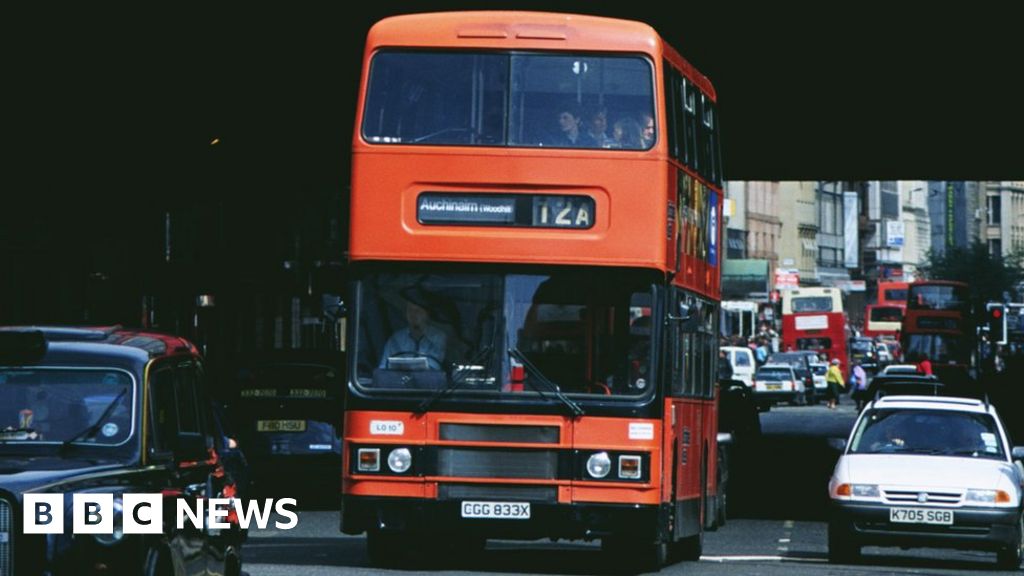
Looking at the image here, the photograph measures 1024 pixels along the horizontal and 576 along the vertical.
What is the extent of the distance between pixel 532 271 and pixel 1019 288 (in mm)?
139216

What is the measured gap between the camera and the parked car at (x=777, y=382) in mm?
82319

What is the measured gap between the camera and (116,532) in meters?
9.63

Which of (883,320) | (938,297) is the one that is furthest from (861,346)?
(938,297)

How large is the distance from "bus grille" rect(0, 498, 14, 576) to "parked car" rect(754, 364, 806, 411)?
7306 centimetres

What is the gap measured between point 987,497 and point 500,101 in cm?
560

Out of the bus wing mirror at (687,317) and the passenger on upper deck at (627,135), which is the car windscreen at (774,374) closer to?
the bus wing mirror at (687,317)

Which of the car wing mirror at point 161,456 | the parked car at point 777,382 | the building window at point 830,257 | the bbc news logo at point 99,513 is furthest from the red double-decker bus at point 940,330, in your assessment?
the building window at point 830,257

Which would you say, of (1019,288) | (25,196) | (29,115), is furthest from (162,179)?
(1019,288)

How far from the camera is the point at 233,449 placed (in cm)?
1652

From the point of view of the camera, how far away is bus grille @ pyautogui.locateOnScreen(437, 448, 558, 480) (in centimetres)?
1792

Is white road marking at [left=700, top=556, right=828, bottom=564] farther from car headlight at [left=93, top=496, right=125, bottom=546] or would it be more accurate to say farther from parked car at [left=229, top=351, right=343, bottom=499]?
car headlight at [left=93, top=496, right=125, bottom=546]

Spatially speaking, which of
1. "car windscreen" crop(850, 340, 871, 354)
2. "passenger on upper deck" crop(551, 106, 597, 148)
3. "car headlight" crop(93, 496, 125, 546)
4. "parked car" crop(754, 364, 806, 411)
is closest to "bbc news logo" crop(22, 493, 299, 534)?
"car headlight" crop(93, 496, 125, 546)

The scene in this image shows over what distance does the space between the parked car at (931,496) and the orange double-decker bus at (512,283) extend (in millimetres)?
2985

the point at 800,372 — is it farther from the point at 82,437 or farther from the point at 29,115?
the point at 82,437
